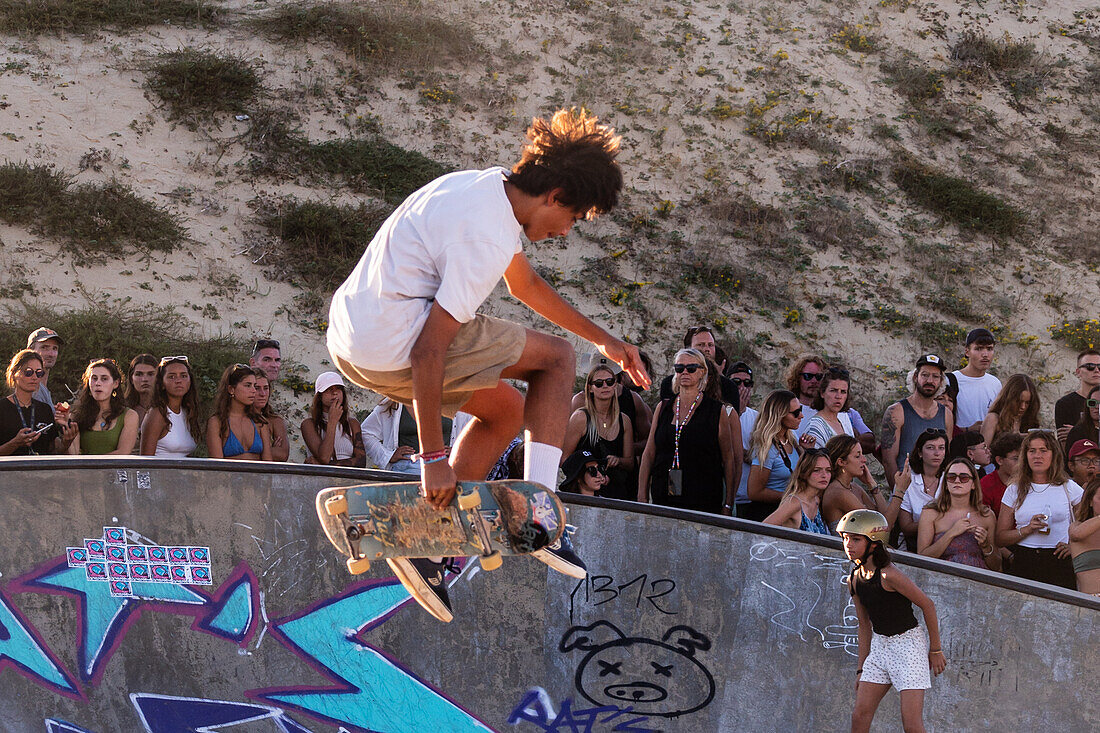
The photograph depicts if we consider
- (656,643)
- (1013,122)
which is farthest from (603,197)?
(1013,122)

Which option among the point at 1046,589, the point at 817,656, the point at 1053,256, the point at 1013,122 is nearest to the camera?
the point at 1046,589

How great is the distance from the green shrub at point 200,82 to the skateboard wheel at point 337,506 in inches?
532

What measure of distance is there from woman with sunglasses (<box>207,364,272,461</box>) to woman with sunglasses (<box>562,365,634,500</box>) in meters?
2.21

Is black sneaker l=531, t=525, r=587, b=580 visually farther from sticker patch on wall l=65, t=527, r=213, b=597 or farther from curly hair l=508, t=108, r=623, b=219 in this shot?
sticker patch on wall l=65, t=527, r=213, b=597

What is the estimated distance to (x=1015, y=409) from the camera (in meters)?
7.37

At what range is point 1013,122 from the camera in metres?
19.3

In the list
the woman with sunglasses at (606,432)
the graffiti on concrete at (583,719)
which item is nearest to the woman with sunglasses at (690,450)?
the woman with sunglasses at (606,432)

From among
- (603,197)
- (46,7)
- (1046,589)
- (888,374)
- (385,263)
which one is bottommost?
(888,374)

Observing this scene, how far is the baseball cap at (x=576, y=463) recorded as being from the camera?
656 cm

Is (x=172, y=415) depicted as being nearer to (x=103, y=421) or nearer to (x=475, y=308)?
(x=103, y=421)

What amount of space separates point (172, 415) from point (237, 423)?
44cm

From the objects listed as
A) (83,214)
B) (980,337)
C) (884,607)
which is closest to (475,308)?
(884,607)

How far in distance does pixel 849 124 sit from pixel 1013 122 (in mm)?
3731

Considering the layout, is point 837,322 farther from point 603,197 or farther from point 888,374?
point 603,197
